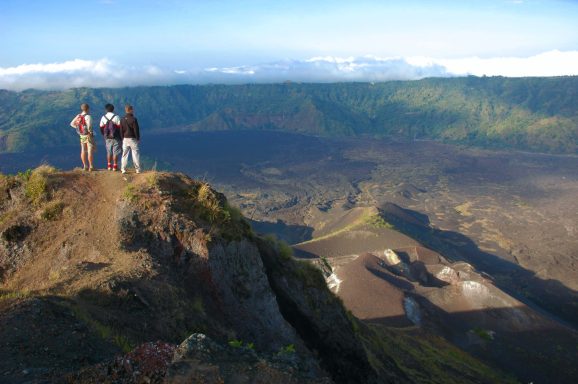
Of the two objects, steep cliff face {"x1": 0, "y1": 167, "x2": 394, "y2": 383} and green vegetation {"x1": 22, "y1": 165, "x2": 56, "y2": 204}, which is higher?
green vegetation {"x1": 22, "y1": 165, "x2": 56, "y2": 204}

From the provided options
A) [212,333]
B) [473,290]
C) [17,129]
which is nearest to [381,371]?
[212,333]

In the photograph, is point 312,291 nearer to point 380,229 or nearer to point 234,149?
point 380,229

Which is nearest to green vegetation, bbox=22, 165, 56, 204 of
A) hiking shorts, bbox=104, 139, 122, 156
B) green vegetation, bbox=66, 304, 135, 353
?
hiking shorts, bbox=104, 139, 122, 156

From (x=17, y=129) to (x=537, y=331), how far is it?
689 feet

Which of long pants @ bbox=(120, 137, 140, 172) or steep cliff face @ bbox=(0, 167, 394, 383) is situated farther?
long pants @ bbox=(120, 137, 140, 172)

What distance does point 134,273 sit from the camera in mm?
9977

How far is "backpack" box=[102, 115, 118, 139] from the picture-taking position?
13.0 m

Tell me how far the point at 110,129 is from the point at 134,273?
17.0ft

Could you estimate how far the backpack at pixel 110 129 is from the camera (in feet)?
42.6

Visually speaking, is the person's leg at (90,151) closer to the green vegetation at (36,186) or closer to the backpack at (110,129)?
the backpack at (110,129)

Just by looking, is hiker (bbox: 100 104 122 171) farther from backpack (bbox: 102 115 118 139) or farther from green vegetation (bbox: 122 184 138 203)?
green vegetation (bbox: 122 184 138 203)

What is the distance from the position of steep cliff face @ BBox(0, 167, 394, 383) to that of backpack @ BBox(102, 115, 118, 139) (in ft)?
4.08

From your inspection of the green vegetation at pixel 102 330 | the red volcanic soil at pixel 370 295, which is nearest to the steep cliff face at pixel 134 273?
the green vegetation at pixel 102 330

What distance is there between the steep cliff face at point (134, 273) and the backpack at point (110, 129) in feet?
4.08
